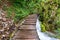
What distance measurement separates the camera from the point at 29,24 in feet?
27.7

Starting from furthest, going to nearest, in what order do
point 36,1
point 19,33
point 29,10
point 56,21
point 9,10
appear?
1. point 36,1
2. point 29,10
3. point 56,21
4. point 9,10
5. point 19,33

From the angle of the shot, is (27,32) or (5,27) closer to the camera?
(27,32)

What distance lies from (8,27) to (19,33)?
2.09 ft

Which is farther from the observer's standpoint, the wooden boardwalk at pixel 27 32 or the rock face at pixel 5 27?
the rock face at pixel 5 27

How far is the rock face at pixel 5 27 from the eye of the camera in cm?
686

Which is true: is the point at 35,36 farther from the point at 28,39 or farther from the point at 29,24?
the point at 29,24

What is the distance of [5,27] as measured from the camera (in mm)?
7457

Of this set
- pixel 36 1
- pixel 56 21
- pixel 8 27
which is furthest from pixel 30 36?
pixel 36 1

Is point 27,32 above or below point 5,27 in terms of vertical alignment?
below

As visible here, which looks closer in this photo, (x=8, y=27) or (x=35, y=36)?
(x=35, y=36)

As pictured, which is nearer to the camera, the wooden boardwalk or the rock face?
the wooden boardwalk

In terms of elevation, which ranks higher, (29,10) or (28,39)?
(29,10)

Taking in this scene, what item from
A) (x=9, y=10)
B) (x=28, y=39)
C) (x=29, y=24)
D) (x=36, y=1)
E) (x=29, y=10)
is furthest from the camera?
(x=36, y=1)

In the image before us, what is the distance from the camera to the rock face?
22.5ft
